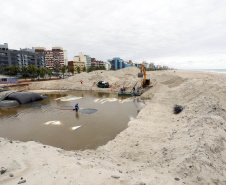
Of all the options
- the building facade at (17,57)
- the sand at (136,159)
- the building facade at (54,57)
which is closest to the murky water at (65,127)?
the sand at (136,159)

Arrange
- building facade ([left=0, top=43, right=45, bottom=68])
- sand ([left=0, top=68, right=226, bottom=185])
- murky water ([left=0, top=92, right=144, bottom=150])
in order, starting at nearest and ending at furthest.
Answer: sand ([left=0, top=68, right=226, bottom=185])
murky water ([left=0, top=92, right=144, bottom=150])
building facade ([left=0, top=43, right=45, bottom=68])

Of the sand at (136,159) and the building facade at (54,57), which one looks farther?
the building facade at (54,57)

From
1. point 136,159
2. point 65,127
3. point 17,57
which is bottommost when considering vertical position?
point 136,159

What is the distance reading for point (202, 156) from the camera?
5.48m

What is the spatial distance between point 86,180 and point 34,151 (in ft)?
13.2

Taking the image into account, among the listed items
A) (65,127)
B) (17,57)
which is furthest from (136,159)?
(17,57)

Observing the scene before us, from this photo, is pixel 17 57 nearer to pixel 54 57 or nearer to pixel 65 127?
pixel 54 57

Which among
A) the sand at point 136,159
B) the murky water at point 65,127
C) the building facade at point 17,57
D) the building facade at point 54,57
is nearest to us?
the sand at point 136,159

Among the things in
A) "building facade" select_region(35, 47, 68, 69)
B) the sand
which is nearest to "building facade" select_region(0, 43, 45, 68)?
"building facade" select_region(35, 47, 68, 69)

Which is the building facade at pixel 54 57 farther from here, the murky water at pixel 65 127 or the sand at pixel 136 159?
the sand at pixel 136 159

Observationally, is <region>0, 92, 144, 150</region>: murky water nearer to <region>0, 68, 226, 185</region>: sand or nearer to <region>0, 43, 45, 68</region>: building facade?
<region>0, 68, 226, 185</region>: sand

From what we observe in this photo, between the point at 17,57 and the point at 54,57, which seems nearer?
the point at 17,57

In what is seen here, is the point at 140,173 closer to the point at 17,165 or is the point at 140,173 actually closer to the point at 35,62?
the point at 17,165

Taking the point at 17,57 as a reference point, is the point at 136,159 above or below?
below
